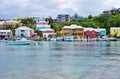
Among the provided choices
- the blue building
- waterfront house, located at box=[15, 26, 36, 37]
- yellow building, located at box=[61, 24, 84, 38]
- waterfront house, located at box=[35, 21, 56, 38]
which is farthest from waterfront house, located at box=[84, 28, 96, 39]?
waterfront house, located at box=[15, 26, 36, 37]

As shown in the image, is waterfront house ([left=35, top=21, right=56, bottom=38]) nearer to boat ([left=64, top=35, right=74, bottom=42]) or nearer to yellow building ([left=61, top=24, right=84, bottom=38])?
yellow building ([left=61, top=24, right=84, bottom=38])

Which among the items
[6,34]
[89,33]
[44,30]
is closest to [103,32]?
[89,33]

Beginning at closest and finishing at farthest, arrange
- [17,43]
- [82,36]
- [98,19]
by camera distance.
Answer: [17,43] < [82,36] < [98,19]

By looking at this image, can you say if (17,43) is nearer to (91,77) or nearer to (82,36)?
(82,36)

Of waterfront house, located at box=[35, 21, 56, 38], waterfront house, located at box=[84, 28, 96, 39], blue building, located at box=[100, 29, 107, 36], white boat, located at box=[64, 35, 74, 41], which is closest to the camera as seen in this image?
white boat, located at box=[64, 35, 74, 41]

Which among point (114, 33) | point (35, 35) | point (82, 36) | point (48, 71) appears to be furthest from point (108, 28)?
point (48, 71)

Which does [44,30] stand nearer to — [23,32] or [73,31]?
[23,32]

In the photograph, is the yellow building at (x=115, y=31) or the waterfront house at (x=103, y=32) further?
the yellow building at (x=115, y=31)

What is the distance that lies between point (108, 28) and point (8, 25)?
42897mm

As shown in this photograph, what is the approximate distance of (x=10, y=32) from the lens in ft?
469

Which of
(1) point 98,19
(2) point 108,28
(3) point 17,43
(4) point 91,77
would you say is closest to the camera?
(4) point 91,77

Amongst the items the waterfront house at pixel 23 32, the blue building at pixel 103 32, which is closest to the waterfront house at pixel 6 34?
the waterfront house at pixel 23 32

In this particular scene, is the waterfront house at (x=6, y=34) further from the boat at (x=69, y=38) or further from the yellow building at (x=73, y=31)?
the boat at (x=69, y=38)

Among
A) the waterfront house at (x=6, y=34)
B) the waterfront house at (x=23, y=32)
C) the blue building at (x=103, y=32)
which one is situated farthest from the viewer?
the blue building at (x=103, y=32)
